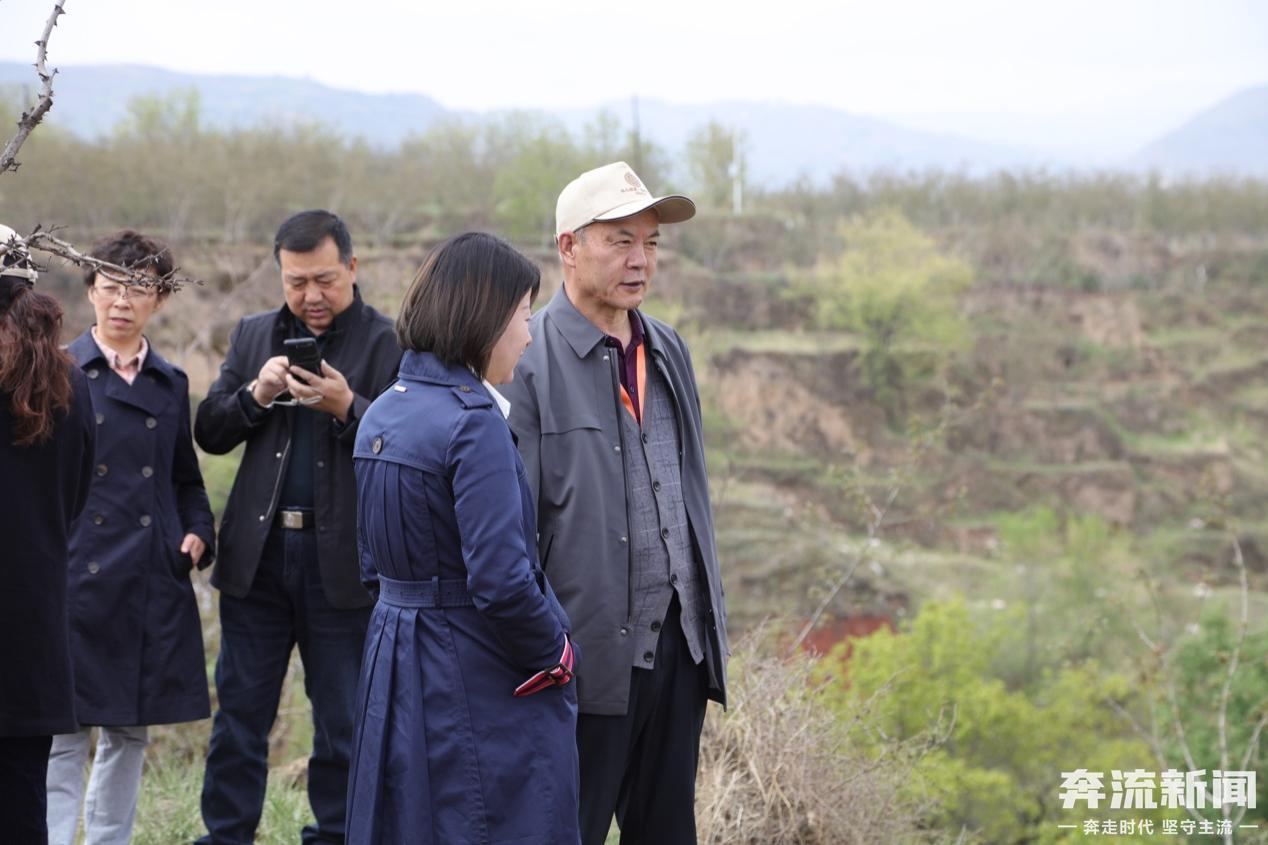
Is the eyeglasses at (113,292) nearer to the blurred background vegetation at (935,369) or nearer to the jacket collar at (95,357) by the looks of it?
the jacket collar at (95,357)

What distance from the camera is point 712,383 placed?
1374 inches

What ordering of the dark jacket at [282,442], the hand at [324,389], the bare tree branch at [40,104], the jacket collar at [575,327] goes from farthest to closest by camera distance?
the dark jacket at [282,442] < the hand at [324,389] < the jacket collar at [575,327] < the bare tree branch at [40,104]

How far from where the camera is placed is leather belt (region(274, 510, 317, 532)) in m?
3.46

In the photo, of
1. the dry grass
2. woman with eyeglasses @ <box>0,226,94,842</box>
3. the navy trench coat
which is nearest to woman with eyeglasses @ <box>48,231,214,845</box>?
the navy trench coat

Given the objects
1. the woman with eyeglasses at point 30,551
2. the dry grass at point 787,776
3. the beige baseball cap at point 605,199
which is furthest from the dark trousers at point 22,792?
the dry grass at point 787,776

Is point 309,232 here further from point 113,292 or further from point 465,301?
point 465,301

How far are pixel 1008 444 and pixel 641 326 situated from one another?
→ 3875 cm

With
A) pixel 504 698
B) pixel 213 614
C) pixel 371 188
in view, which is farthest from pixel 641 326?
pixel 371 188

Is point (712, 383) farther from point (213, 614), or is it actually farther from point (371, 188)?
point (213, 614)

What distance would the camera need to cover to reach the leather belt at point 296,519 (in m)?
3.46

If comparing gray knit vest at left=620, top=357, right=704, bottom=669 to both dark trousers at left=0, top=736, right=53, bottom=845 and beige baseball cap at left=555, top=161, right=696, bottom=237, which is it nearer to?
beige baseball cap at left=555, top=161, right=696, bottom=237

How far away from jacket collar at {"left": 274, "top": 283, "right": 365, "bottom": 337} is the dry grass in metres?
1.73

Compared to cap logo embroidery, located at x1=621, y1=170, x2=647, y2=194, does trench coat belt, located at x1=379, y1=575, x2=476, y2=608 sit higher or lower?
lower

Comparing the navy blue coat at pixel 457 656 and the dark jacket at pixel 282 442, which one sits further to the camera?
the dark jacket at pixel 282 442
